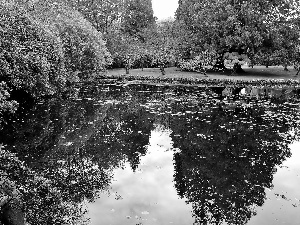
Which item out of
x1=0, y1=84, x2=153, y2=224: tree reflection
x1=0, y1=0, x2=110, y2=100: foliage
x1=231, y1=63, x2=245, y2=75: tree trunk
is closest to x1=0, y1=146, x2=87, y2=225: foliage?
x1=0, y1=84, x2=153, y2=224: tree reflection

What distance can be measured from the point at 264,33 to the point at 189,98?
71.4 ft

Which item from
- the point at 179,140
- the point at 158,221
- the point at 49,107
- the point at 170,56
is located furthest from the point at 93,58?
the point at 158,221

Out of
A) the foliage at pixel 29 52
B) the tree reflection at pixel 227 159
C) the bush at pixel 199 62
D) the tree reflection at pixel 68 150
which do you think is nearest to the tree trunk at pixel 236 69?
the bush at pixel 199 62

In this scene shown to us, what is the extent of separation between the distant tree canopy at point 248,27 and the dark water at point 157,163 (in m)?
21.7

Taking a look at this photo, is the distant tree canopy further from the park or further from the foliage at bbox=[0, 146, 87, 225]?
the foliage at bbox=[0, 146, 87, 225]

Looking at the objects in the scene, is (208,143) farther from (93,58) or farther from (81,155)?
(93,58)

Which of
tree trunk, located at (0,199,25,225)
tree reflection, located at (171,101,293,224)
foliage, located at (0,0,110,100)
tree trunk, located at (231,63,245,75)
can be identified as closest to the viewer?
tree trunk, located at (0,199,25,225)

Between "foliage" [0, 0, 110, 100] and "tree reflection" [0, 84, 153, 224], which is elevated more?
"foliage" [0, 0, 110, 100]

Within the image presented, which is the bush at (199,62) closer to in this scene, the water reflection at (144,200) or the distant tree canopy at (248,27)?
the distant tree canopy at (248,27)

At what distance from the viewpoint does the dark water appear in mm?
13180

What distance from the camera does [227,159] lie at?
18922mm

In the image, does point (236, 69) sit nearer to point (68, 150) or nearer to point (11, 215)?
point (68, 150)

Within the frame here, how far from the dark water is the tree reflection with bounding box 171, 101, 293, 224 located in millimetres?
57

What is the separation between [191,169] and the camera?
685 inches
